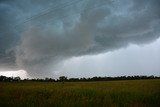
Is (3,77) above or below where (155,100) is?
above

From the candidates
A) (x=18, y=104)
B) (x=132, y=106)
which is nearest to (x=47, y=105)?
(x=18, y=104)

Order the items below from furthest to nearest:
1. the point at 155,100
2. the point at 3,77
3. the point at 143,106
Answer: the point at 3,77
the point at 155,100
the point at 143,106

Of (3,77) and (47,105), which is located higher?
(3,77)

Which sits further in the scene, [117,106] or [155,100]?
[155,100]

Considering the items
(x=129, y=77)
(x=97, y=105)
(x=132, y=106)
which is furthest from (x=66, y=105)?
(x=129, y=77)

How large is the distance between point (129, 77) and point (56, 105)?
5704 inches

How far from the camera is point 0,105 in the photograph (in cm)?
1240

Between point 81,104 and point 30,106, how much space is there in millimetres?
2889

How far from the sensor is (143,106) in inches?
462

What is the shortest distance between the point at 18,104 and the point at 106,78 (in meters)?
145

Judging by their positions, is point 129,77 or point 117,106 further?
point 129,77

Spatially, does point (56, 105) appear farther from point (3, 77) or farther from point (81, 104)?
point (3, 77)

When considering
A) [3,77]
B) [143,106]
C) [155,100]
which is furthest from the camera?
[3,77]

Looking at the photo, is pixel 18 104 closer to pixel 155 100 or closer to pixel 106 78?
pixel 155 100
